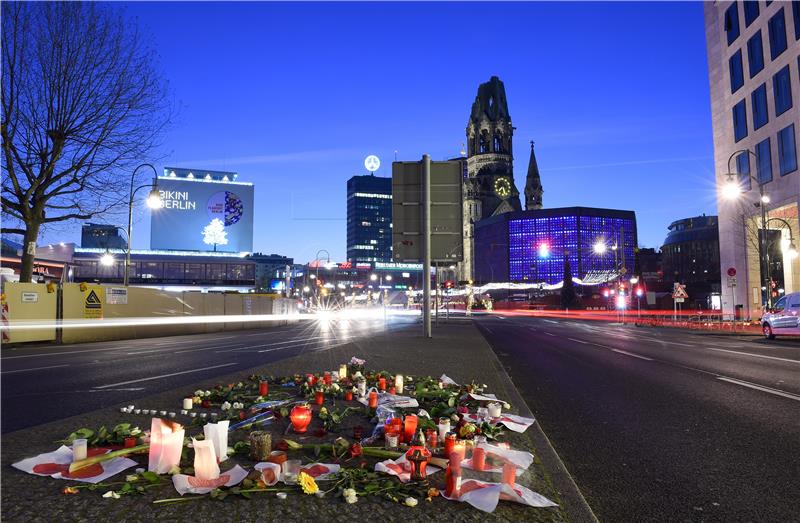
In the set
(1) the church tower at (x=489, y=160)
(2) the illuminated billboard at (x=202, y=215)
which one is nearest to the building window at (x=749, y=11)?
(2) the illuminated billboard at (x=202, y=215)

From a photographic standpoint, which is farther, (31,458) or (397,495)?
(31,458)

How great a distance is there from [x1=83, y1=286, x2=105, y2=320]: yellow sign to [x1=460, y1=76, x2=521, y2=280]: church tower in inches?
6342

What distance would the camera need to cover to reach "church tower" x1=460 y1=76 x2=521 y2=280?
17788cm

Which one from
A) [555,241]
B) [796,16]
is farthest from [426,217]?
[555,241]

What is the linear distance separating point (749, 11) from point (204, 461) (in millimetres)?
49202

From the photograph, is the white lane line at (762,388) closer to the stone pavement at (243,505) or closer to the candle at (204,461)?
the stone pavement at (243,505)

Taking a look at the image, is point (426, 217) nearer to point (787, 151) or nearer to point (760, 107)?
point (787, 151)

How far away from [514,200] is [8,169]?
170m

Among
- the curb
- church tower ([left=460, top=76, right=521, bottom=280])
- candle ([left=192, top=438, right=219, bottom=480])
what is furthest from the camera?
church tower ([left=460, top=76, right=521, bottom=280])

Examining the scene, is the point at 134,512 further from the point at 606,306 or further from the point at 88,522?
the point at 606,306

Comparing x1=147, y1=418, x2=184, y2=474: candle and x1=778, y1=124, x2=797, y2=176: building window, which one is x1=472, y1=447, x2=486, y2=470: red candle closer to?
x1=147, y1=418, x2=184, y2=474: candle

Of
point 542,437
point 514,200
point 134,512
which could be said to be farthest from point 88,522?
point 514,200

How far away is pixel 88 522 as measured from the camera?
7.93 ft

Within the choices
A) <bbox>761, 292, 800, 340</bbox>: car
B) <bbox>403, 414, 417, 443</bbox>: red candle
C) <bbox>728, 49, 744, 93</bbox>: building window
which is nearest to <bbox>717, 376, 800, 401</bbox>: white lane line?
<bbox>403, 414, 417, 443</bbox>: red candle
